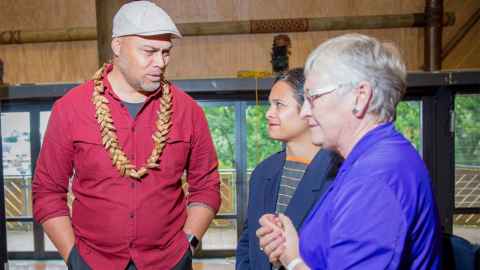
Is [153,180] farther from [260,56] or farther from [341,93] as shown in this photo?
[260,56]

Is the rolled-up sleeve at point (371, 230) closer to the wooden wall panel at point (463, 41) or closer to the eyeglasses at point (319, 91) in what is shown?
the eyeglasses at point (319, 91)

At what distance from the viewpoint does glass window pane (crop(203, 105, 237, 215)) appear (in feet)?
16.2

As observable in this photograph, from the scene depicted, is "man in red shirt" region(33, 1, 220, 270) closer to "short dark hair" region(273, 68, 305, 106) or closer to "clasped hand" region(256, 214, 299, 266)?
"short dark hair" region(273, 68, 305, 106)

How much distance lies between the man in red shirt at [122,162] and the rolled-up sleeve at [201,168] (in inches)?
3.7

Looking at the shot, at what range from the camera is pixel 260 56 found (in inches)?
180

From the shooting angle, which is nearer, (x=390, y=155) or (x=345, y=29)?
(x=390, y=155)

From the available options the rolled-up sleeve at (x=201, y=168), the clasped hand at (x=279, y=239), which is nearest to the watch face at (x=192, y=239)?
the rolled-up sleeve at (x=201, y=168)

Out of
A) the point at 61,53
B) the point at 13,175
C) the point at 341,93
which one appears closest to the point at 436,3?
the point at 61,53

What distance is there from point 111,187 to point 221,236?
353 centimetres

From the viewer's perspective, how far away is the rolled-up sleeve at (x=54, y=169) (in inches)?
75.6

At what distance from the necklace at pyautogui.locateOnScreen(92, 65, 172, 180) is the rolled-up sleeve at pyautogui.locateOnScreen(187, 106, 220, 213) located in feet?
0.51

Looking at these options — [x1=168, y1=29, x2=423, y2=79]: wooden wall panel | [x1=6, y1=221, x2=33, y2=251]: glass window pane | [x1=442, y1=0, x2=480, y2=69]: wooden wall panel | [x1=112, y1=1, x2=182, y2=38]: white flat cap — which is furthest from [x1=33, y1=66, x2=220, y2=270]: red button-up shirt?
[x1=6, y1=221, x2=33, y2=251]: glass window pane

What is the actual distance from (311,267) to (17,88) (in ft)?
13.0

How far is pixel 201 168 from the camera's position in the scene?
2.14 meters
